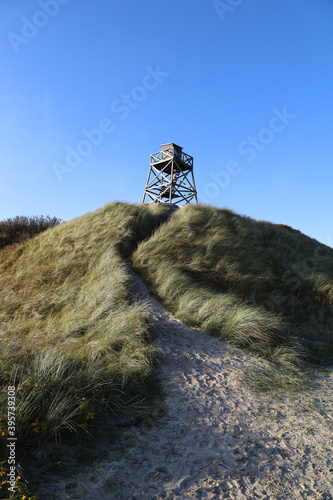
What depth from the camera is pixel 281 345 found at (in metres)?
5.68

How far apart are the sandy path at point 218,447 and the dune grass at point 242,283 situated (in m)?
1.06

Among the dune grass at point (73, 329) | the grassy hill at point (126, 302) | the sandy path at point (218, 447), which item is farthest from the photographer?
the grassy hill at point (126, 302)

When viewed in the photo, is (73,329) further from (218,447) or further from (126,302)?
(218,447)

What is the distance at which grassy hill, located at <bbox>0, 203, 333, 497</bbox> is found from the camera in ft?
11.9

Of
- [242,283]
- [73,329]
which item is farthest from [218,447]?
[242,283]

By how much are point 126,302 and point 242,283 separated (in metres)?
3.94

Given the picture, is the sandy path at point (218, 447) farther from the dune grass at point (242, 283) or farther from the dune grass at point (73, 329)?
the dune grass at point (242, 283)

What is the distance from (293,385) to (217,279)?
397 centimetres

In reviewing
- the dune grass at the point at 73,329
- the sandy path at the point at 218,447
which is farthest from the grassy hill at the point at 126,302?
the sandy path at the point at 218,447

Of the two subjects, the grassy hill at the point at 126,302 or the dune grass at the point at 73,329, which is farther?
the grassy hill at the point at 126,302

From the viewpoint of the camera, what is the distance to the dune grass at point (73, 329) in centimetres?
331

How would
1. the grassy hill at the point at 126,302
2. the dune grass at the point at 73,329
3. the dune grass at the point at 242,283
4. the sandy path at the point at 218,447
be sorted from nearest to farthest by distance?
the sandy path at the point at 218,447, the dune grass at the point at 73,329, the grassy hill at the point at 126,302, the dune grass at the point at 242,283

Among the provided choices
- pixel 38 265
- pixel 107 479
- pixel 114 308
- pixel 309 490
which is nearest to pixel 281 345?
pixel 309 490

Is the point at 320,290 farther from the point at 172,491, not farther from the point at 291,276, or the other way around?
the point at 172,491
